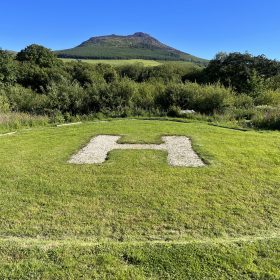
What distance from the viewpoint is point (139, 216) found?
165 inches

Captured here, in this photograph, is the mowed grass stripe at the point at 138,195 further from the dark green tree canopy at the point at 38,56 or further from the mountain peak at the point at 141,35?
the mountain peak at the point at 141,35

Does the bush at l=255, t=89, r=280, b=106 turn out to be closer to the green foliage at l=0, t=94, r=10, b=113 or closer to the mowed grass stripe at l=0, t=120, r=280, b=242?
the mowed grass stripe at l=0, t=120, r=280, b=242

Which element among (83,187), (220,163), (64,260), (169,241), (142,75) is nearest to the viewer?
(64,260)

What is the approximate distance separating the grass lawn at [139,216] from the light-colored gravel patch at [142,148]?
0.72 ft

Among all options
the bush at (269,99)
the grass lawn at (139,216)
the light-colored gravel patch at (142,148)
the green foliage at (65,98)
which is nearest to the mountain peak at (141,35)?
the bush at (269,99)

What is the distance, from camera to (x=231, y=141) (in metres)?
8.48

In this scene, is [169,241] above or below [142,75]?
below

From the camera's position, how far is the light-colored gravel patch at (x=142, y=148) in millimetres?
6645

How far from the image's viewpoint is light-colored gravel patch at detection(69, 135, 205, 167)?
664 centimetres

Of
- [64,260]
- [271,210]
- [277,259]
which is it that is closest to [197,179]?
[271,210]

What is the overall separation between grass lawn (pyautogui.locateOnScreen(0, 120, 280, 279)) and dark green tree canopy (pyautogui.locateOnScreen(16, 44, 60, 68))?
110 ft

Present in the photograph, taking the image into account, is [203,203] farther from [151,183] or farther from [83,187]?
[83,187]

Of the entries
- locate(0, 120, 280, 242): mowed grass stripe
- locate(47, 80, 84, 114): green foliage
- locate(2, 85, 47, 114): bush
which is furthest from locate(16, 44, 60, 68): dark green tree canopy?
locate(0, 120, 280, 242): mowed grass stripe

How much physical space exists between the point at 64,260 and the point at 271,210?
2712 millimetres
